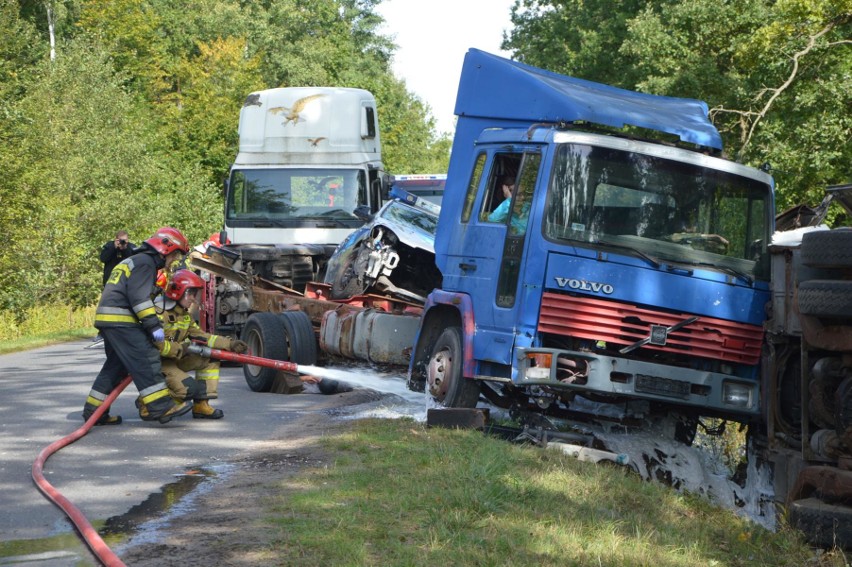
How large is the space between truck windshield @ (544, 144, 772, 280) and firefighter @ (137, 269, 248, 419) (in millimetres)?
3596

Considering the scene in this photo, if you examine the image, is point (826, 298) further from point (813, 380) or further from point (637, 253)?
point (637, 253)

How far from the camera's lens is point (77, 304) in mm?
29297

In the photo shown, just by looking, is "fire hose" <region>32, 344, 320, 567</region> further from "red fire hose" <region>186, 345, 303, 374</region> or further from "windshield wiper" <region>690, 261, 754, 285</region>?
"windshield wiper" <region>690, 261, 754, 285</region>

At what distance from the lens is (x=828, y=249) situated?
7.02 metres

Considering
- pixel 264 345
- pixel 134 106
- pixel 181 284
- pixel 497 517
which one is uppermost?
pixel 134 106

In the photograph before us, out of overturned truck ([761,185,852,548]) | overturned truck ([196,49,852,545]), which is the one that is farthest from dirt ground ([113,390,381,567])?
overturned truck ([761,185,852,548])

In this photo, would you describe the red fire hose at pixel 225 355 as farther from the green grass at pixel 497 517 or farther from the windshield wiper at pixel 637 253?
the windshield wiper at pixel 637 253

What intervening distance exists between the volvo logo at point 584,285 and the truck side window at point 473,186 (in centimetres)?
159

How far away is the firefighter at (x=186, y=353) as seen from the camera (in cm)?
1033

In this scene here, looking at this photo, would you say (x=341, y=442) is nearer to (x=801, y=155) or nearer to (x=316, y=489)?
(x=316, y=489)


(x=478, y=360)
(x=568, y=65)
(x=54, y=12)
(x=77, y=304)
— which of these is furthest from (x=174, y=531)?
(x=54, y=12)

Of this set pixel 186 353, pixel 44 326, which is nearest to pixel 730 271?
pixel 186 353

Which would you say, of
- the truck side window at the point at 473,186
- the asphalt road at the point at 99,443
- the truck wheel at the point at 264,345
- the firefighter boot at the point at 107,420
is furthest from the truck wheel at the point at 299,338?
the truck side window at the point at 473,186

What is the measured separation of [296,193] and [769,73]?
9.97 meters
